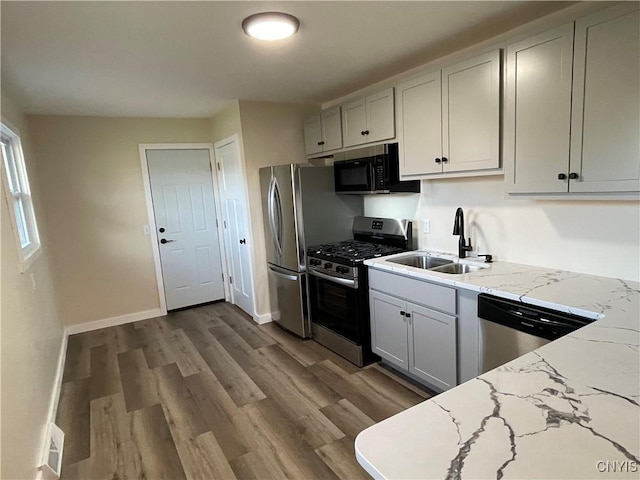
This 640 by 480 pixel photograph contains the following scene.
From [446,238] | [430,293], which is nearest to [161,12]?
[430,293]

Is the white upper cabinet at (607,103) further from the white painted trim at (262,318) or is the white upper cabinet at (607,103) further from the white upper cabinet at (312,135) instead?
the white painted trim at (262,318)

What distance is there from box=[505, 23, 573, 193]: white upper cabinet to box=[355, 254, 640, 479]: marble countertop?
0.98m

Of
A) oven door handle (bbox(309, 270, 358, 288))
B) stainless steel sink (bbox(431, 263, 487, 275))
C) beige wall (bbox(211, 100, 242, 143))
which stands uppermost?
beige wall (bbox(211, 100, 242, 143))

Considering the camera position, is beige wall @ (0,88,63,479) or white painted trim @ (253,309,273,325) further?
white painted trim @ (253,309,273,325)

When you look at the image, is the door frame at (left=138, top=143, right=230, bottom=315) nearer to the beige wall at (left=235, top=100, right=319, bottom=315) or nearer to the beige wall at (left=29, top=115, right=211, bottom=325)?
the beige wall at (left=29, top=115, right=211, bottom=325)

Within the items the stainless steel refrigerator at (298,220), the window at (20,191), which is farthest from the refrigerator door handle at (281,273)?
the window at (20,191)

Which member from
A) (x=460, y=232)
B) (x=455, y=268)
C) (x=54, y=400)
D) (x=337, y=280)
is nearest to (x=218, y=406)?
(x=54, y=400)

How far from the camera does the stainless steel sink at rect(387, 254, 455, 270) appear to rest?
2.93 metres

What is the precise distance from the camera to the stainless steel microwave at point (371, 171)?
119 inches

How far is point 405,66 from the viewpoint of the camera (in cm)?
300

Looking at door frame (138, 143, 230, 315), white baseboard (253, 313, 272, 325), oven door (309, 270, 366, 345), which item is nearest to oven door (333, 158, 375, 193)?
oven door (309, 270, 366, 345)

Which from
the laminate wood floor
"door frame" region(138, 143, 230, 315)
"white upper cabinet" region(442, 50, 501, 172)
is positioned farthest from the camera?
"door frame" region(138, 143, 230, 315)

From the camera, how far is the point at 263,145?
393 cm

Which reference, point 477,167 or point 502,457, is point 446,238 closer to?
point 477,167
